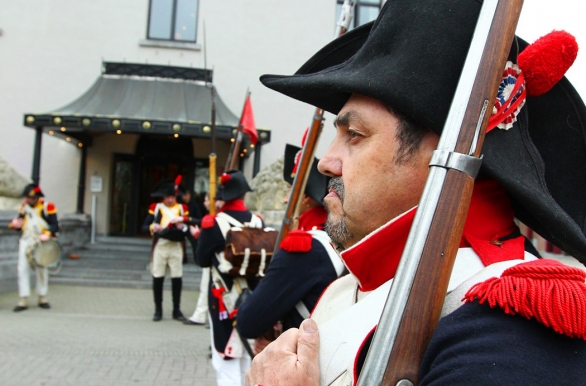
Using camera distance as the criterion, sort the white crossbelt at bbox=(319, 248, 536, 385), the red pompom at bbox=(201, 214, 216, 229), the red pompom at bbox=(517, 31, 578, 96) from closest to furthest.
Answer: the white crossbelt at bbox=(319, 248, 536, 385) → the red pompom at bbox=(517, 31, 578, 96) → the red pompom at bbox=(201, 214, 216, 229)

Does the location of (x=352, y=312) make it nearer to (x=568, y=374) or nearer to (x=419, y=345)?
(x=419, y=345)

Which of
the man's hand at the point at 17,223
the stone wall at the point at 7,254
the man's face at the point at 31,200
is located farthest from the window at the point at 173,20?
the man's hand at the point at 17,223

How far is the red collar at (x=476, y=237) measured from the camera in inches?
46.4

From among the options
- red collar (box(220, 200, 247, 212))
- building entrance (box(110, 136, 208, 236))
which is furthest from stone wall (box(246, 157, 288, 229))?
red collar (box(220, 200, 247, 212))

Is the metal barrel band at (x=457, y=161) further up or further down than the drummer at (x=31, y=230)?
further up

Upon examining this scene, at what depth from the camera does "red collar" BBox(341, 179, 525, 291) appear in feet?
3.86

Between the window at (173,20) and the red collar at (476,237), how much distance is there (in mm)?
14756

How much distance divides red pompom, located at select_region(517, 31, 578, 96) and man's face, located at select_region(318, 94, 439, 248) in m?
0.26

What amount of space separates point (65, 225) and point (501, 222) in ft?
44.4

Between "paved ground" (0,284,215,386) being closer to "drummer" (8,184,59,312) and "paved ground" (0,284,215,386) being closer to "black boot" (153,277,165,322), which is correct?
"black boot" (153,277,165,322)

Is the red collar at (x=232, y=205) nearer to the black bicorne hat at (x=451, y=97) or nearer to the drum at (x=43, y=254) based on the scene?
the black bicorne hat at (x=451, y=97)

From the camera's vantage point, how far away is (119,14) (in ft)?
48.4

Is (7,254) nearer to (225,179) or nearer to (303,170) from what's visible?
(225,179)

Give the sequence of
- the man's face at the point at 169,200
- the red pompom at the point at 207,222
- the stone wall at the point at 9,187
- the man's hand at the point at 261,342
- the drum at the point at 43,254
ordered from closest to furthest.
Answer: the man's hand at the point at 261,342, the red pompom at the point at 207,222, the drum at the point at 43,254, the man's face at the point at 169,200, the stone wall at the point at 9,187
